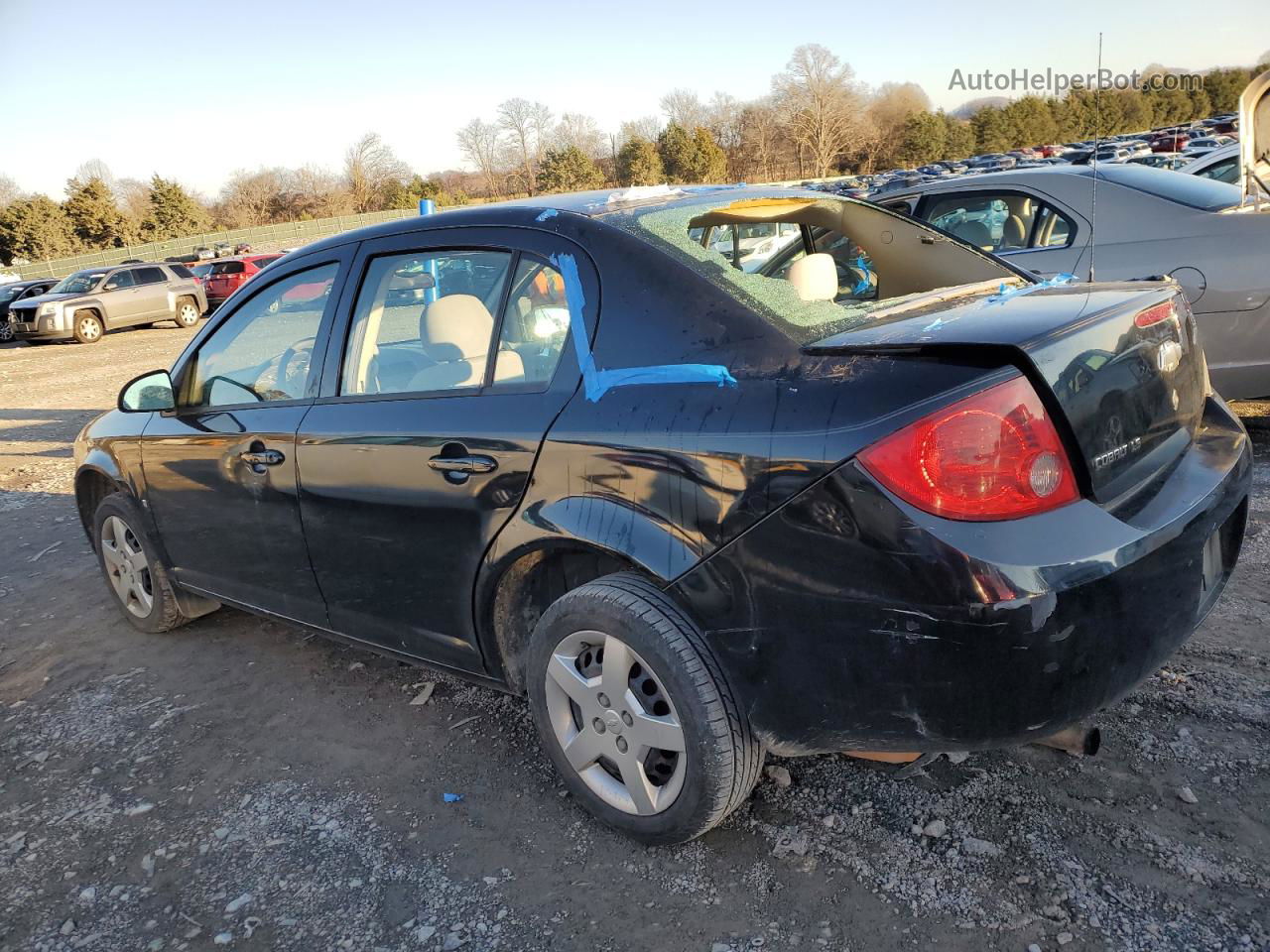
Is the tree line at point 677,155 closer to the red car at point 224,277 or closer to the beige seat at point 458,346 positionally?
the red car at point 224,277

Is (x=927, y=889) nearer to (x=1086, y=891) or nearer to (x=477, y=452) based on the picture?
(x=1086, y=891)

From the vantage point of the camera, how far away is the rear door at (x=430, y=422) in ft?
8.37

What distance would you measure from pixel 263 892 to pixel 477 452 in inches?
51.5

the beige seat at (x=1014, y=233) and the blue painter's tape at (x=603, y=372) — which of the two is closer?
→ the blue painter's tape at (x=603, y=372)

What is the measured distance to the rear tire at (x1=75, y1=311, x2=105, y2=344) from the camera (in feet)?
68.6

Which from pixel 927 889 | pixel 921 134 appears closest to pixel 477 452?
pixel 927 889

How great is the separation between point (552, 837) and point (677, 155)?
59026 mm

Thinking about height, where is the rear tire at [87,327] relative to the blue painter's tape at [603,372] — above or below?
below

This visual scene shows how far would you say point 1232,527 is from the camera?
8.16 ft

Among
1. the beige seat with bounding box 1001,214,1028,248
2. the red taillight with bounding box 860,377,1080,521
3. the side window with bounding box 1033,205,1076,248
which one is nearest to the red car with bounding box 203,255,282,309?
the beige seat with bounding box 1001,214,1028,248

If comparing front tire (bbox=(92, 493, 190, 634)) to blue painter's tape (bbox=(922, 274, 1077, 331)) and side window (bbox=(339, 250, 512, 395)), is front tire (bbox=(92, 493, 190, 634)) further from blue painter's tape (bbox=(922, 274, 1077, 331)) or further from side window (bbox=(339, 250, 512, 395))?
blue painter's tape (bbox=(922, 274, 1077, 331))

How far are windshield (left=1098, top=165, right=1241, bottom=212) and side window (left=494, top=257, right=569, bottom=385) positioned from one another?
4.14 m

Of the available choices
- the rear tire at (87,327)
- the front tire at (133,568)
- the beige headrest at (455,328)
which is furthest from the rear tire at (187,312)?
the beige headrest at (455,328)

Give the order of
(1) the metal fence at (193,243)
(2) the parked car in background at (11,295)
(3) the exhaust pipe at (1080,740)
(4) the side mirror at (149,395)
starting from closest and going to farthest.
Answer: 1. (3) the exhaust pipe at (1080,740)
2. (4) the side mirror at (149,395)
3. (2) the parked car in background at (11,295)
4. (1) the metal fence at (193,243)
